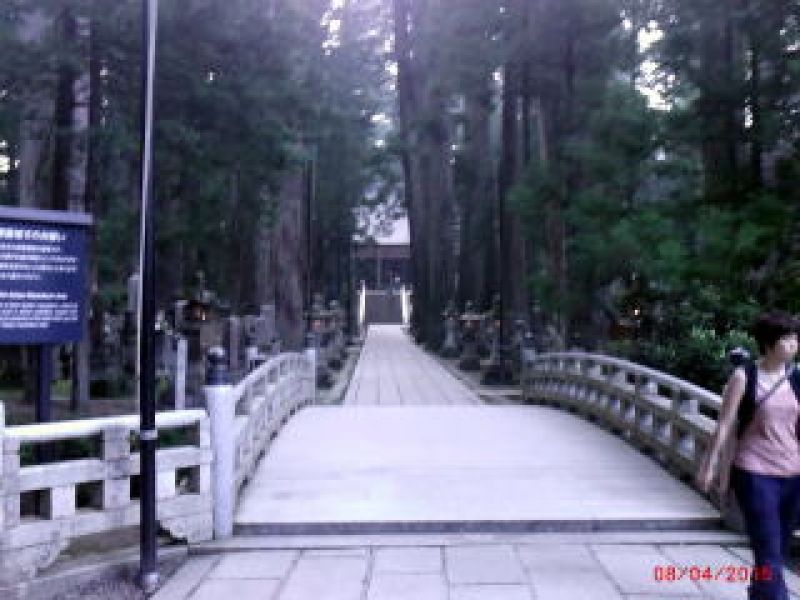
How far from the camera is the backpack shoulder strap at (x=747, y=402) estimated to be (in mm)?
5145

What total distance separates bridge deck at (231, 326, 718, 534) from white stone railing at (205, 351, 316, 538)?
194 millimetres

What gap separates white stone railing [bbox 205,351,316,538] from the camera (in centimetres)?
760

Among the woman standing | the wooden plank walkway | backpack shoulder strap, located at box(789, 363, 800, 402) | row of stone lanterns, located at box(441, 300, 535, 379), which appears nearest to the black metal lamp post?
the woman standing

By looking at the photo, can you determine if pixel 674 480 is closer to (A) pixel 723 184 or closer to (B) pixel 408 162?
(A) pixel 723 184

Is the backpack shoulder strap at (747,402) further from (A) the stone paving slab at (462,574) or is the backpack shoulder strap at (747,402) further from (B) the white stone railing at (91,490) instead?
(B) the white stone railing at (91,490)

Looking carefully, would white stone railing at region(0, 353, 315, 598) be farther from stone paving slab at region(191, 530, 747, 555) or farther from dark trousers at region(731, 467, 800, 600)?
dark trousers at region(731, 467, 800, 600)

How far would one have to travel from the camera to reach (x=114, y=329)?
2764 centimetres

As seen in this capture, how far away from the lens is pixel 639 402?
428 inches

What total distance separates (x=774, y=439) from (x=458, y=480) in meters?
4.69

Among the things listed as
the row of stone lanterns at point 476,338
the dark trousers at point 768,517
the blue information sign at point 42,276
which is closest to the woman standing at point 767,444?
the dark trousers at point 768,517

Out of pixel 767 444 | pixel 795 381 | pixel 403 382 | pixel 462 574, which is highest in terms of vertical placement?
pixel 795 381

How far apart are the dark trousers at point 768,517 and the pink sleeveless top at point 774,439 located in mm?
49

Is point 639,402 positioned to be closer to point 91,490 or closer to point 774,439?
point 774,439
